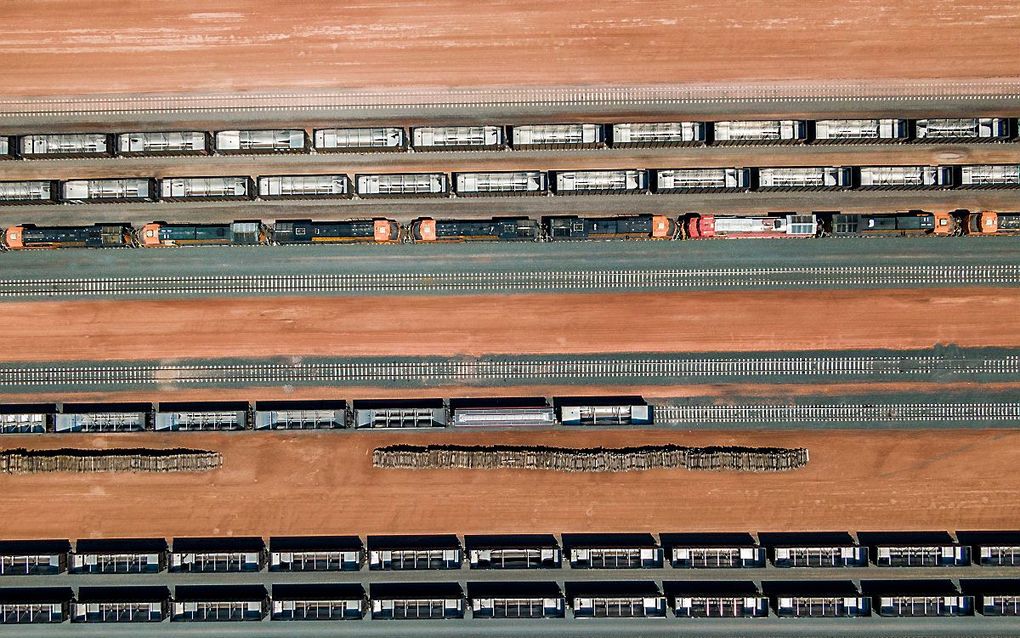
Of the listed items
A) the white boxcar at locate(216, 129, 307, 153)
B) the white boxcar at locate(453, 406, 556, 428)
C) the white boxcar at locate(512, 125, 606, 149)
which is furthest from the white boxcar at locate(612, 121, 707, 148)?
the white boxcar at locate(216, 129, 307, 153)

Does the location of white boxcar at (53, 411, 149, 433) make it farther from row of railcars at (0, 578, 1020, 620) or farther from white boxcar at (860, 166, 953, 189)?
white boxcar at (860, 166, 953, 189)

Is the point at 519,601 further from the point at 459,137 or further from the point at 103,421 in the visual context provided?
the point at 459,137

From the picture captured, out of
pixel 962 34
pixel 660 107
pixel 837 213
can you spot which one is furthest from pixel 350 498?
pixel 962 34

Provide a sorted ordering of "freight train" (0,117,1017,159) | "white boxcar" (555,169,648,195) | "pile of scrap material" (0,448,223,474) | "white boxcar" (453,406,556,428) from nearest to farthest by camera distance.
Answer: "freight train" (0,117,1017,159)
"white boxcar" (555,169,648,195)
"white boxcar" (453,406,556,428)
"pile of scrap material" (0,448,223,474)

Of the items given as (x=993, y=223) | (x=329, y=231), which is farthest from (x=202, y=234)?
(x=993, y=223)

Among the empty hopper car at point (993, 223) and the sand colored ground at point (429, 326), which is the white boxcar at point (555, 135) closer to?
the sand colored ground at point (429, 326)

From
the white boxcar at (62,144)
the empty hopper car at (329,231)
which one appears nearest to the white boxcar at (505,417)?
the empty hopper car at (329,231)
